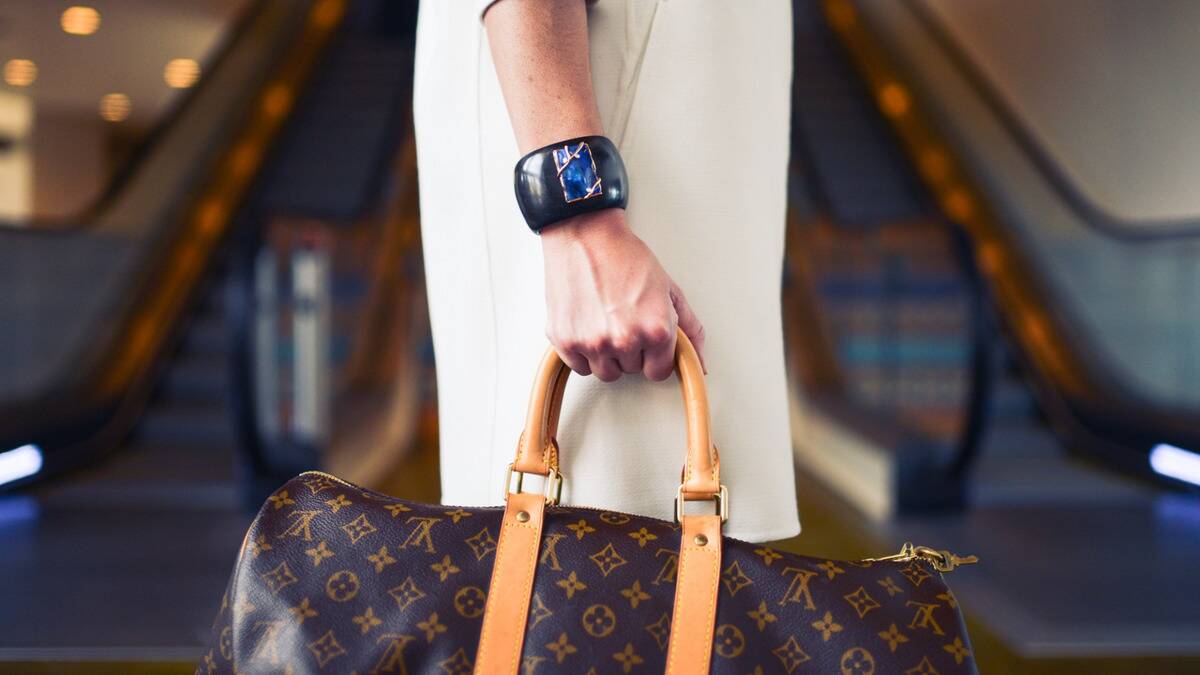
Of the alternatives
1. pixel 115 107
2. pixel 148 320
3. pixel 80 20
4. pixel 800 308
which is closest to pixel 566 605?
pixel 148 320

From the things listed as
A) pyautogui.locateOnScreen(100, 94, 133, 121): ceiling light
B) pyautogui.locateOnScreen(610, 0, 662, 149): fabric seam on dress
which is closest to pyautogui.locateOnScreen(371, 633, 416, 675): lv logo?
pyautogui.locateOnScreen(610, 0, 662, 149): fabric seam on dress

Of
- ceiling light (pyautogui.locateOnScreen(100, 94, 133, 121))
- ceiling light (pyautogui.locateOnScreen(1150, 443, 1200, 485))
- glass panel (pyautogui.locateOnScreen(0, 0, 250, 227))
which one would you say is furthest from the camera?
ceiling light (pyautogui.locateOnScreen(100, 94, 133, 121))

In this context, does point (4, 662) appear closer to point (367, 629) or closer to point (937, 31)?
point (367, 629)

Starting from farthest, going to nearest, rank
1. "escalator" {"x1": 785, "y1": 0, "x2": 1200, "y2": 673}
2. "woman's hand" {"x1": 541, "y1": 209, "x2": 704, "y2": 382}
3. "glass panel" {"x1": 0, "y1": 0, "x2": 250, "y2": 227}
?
"glass panel" {"x1": 0, "y1": 0, "x2": 250, "y2": 227}, "escalator" {"x1": 785, "y1": 0, "x2": 1200, "y2": 673}, "woman's hand" {"x1": 541, "y1": 209, "x2": 704, "y2": 382}

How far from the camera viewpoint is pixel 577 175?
839mm

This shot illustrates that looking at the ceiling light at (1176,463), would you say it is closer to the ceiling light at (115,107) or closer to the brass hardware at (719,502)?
the brass hardware at (719,502)

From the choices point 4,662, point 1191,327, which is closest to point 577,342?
point 4,662

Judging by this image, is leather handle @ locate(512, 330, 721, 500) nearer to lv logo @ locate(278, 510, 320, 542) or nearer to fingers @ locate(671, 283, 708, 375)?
fingers @ locate(671, 283, 708, 375)

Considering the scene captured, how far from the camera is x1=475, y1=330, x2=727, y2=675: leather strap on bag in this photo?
85 centimetres

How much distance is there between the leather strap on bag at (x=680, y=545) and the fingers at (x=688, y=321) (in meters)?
0.02

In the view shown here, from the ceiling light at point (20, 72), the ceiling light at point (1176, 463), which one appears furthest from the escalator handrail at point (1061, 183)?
the ceiling light at point (20, 72)

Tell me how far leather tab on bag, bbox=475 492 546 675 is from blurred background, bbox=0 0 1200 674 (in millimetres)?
2473

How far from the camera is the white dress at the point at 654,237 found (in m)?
0.91

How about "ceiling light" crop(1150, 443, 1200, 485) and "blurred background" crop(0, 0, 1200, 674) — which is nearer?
"blurred background" crop(0, 0, 1200, 674)
